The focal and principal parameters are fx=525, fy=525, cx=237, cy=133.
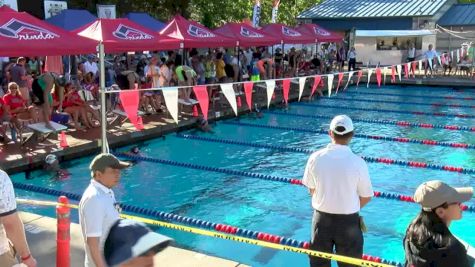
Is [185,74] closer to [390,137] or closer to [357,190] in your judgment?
[390,137]

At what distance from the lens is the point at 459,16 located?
88.7 ft

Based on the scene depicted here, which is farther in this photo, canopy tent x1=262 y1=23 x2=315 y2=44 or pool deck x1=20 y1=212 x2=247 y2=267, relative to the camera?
canopy tent x1=262 y1=23 x2=315 y2=44

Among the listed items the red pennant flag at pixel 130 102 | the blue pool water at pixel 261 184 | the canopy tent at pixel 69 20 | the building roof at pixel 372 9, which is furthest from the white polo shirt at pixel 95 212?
the building roof at pixel 372 9

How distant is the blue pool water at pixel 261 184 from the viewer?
22.6 feet

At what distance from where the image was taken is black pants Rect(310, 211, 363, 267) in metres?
3.74

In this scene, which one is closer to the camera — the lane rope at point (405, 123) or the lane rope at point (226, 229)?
the lane rope at point (226, 229)

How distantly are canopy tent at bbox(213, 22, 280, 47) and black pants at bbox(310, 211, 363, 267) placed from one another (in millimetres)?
12229

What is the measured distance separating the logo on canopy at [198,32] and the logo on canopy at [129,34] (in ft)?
7.68

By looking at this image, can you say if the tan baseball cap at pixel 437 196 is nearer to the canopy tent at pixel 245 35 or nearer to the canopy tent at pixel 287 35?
the canopy tent at pixel 245 35

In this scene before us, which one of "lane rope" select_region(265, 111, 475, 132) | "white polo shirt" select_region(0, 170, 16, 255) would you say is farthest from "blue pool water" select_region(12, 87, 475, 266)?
"white polo shirt" select_region(0, 170, 16, 255)

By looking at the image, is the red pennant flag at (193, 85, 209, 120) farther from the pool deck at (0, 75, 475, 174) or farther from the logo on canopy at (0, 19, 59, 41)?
the logo on canopy at (0, 19, 59, 41)

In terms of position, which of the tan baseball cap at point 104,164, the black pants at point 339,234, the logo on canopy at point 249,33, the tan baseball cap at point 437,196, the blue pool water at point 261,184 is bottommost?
the blue pool water at point 261,184

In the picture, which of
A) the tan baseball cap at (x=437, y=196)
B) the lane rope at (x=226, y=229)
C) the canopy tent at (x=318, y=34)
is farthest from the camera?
the canopy tent at (x=318, y=34)

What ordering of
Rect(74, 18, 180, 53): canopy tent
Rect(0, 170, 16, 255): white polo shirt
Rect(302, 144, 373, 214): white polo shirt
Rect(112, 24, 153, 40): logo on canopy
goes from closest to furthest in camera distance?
1. Rect(0, 170, 16, 255): white polo shirt
2. Rect(302, 144, 373, 214): white polo shirt
3. Rect(74, 18, 180, 53): canopy tent
4. Rect(112, 24, 153, 40): logo on canopy
